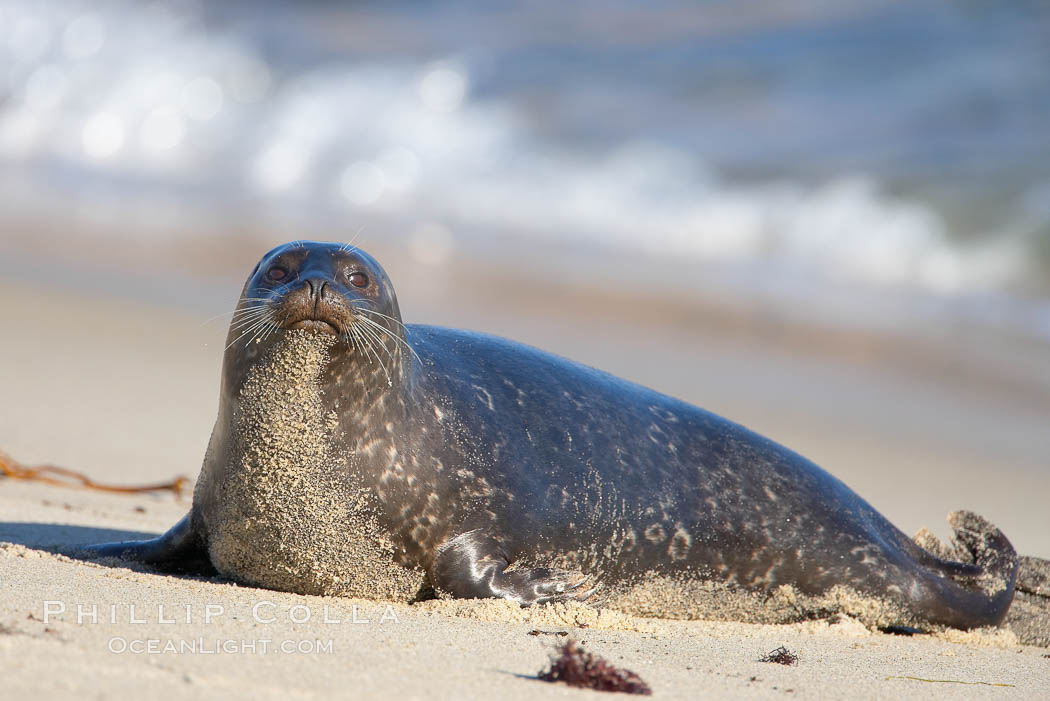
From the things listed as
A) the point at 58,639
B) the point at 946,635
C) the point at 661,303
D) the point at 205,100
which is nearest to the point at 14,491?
the point at 58,639

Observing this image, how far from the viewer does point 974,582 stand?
5484mm

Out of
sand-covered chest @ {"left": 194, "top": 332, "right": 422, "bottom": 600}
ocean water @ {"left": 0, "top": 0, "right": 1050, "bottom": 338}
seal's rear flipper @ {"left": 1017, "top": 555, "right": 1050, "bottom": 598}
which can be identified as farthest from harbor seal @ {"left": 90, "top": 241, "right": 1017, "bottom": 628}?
ocean water @ {"left": 0, "top": 0, "right": 1050, "bottom": 338}

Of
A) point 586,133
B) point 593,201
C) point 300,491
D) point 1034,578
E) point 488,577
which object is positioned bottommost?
point 488,577

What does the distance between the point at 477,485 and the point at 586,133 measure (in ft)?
61.4

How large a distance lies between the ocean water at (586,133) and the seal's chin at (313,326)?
934 cm

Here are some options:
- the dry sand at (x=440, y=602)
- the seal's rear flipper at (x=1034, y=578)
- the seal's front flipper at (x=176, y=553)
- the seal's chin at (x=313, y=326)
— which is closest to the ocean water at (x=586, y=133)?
the dry sand at (x=440, y=602)

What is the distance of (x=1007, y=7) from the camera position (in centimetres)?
2309

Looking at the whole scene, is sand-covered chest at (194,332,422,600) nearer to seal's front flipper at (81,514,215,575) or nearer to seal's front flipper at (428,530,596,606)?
seal's front flipper at (428,530,596,606)

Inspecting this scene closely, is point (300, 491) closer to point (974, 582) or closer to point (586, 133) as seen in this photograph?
point (974, 582)

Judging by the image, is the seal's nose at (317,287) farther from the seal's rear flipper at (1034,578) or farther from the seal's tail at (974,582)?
the seal's rear flipper at (1034,578)

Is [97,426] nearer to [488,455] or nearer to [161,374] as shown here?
[161,374]

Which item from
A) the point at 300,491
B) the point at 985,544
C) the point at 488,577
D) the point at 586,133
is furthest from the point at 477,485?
the point at 586,133

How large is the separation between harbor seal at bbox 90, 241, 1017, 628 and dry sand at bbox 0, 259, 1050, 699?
0.18m

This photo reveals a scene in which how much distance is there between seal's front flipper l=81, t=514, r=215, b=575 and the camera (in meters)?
4.82
